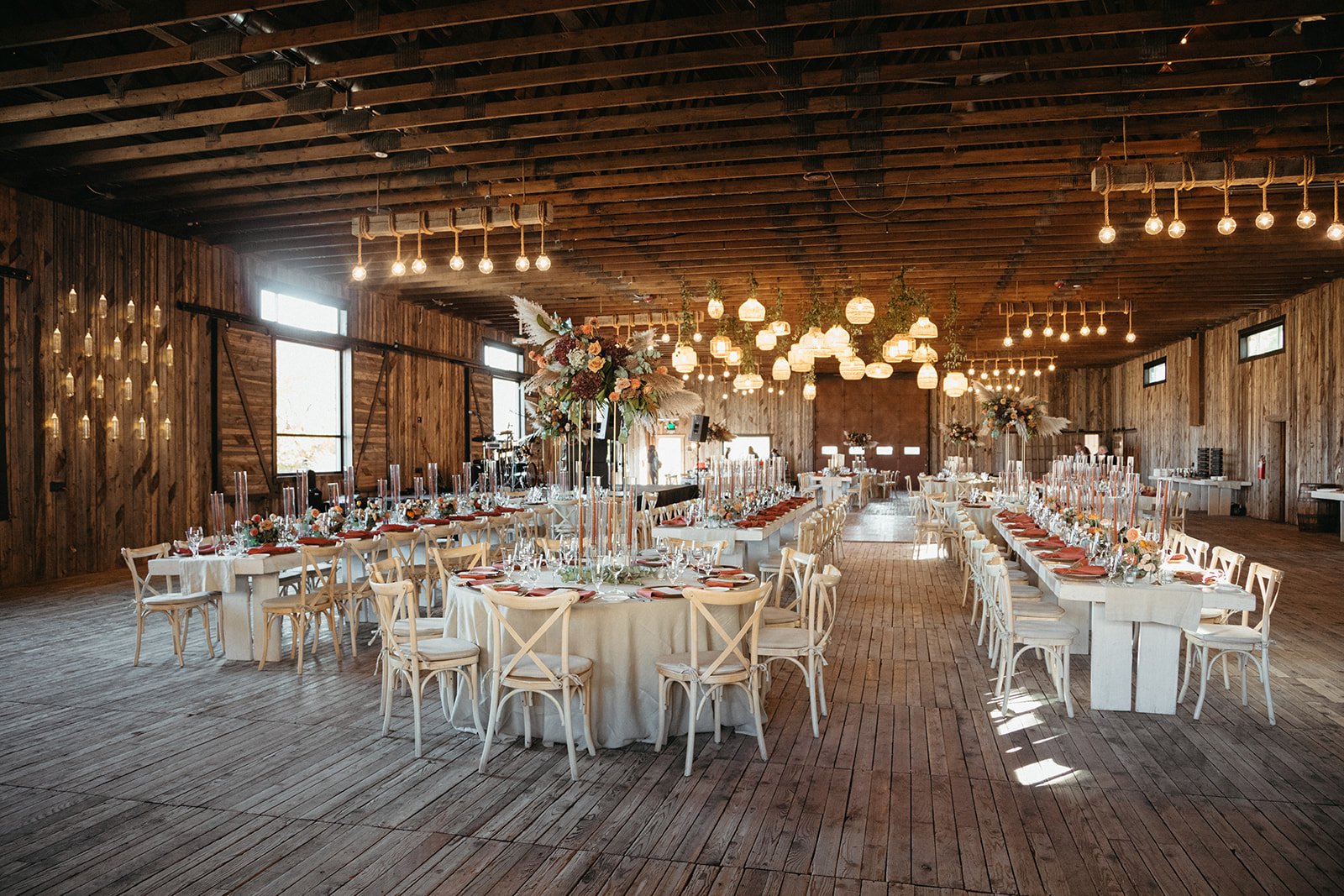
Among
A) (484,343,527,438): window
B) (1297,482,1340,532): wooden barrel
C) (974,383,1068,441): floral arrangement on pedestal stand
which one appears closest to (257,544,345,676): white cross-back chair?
(974,383,1068,441): floral arrangement on pedestal stand

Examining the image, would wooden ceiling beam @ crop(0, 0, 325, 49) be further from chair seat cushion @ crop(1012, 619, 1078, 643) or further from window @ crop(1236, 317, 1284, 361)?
window @ crop(1236, 317, 1284, 361)

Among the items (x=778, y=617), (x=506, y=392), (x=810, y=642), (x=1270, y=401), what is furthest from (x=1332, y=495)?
(x=506, y=392)

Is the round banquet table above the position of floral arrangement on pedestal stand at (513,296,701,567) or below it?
below

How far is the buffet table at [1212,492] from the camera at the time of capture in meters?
18.0

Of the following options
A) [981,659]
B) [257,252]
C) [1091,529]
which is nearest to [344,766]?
[981,659]

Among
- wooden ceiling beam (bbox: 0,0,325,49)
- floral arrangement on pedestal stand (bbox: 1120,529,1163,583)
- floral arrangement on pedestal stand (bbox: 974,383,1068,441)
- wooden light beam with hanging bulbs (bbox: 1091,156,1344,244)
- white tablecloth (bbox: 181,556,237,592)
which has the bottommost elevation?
white tablecloth (bbox: 181,556,237,592)

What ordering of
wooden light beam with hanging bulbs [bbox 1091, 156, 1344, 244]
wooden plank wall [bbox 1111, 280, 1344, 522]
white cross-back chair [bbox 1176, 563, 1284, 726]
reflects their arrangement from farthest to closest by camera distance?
wooden plank wall [bbox 1111, 280, 1344, 522], wooden light beam with hanging bulbs [bbox 1091, 156, 1344, 244], white cross-back chair [bbox 1176, 563, 1284, 726]

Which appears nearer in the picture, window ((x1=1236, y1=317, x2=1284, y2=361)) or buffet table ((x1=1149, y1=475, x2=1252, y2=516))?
window ((x1=1236, y1=317, x2=1284, y2=361))

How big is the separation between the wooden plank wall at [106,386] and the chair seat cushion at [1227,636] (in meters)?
11.0

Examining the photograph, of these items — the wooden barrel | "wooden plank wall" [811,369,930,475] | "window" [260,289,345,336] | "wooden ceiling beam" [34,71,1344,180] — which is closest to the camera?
"wooden ceiling beam" [34,71,1344,180]

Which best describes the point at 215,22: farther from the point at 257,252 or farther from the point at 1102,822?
the point at 1102,822

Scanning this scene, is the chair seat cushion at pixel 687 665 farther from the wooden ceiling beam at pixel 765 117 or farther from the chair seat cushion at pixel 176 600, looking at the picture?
the wooden ceiling beam at pixel 765 117

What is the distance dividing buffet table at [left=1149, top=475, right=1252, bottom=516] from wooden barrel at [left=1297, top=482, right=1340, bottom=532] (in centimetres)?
276

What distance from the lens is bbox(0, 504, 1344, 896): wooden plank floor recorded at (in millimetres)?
3201
